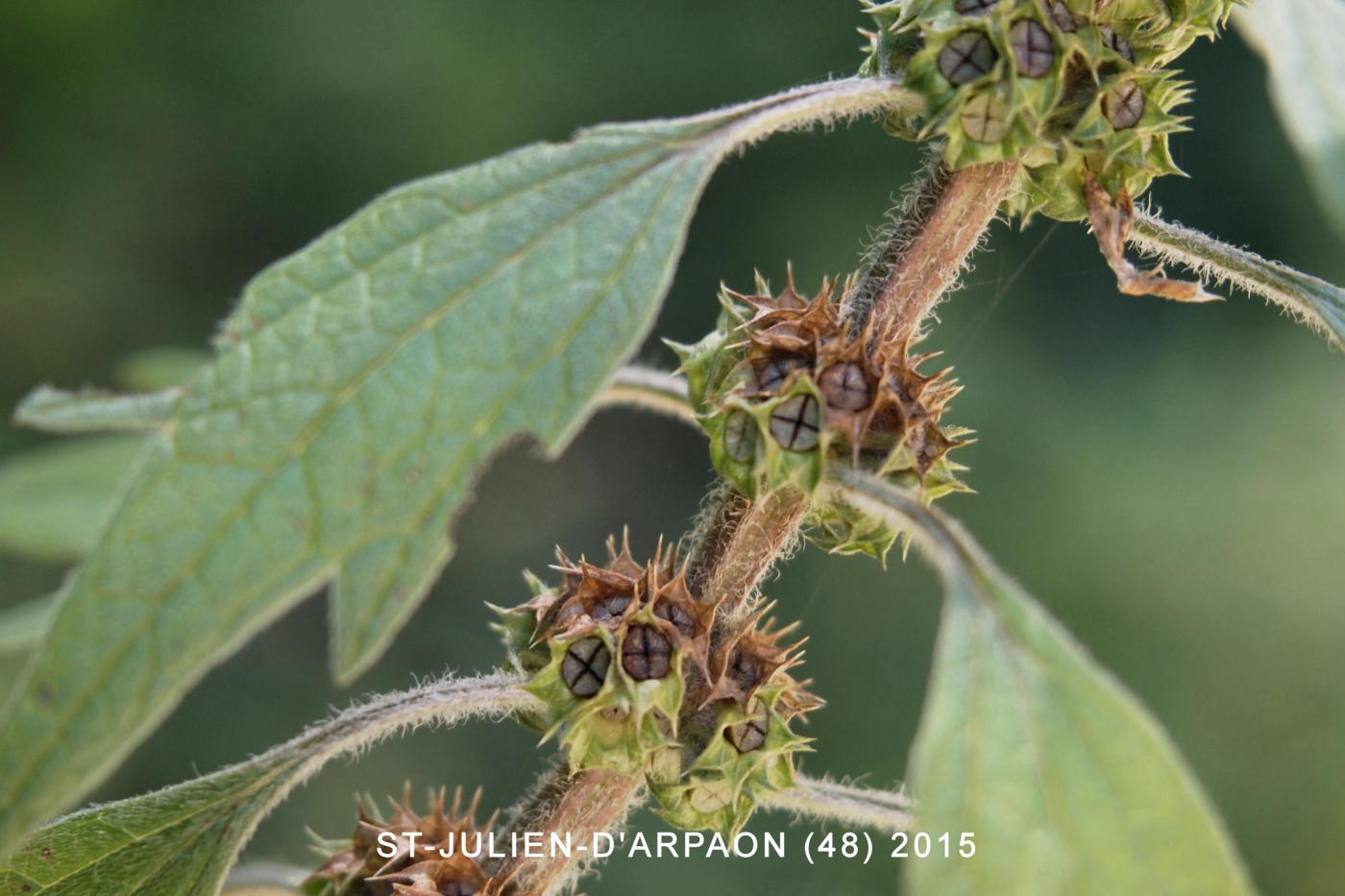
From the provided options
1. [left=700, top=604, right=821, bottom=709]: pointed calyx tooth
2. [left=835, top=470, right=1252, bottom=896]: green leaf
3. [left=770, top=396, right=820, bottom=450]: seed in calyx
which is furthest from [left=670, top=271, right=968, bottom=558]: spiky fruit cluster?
[left=835, top=470, right=1252, bottom=896]: green leaf

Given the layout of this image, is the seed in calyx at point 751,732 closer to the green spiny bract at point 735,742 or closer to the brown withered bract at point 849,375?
the green spiny bract at point 735,742

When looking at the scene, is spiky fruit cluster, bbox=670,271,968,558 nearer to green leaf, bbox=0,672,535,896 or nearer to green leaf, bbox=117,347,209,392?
green leaf, bbox=0,672,535,896

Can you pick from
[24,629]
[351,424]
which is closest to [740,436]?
[351,424]

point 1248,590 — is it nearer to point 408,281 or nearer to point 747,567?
point 747,567

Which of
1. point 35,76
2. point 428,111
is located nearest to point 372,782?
point 428,111

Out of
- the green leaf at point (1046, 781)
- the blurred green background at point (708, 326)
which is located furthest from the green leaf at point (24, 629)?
the blurred green background at point (708, 326)

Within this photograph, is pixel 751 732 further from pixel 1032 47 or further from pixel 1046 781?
pixel 1032 47
